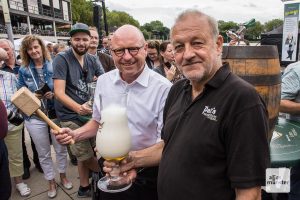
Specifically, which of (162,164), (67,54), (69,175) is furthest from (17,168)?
(162,164)

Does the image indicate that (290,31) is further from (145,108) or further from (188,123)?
(188,123)

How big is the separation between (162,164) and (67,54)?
2280mm

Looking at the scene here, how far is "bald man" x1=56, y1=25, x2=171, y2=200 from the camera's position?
6.04 ft

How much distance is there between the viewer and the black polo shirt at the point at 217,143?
43.9 inches

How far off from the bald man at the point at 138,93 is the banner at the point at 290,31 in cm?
745

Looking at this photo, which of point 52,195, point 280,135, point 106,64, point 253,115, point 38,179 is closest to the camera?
point 253,115

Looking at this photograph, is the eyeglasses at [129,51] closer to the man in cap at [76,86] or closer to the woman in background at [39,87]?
the man in cap at [76,86]

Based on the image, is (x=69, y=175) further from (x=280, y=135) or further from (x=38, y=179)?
(x=280, y=135)

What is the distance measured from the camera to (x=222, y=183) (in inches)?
48.3

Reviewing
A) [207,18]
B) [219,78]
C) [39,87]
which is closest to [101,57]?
[39,87]

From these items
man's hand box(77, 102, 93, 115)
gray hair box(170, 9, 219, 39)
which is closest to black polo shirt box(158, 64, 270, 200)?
gray hair box(170, 9, 219, 39)

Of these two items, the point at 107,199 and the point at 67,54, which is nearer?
the point at 107,199

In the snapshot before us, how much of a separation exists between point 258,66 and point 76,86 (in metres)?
2.10

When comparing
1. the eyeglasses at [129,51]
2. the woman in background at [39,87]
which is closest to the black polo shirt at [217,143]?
the eyeglasses at [129,51]
